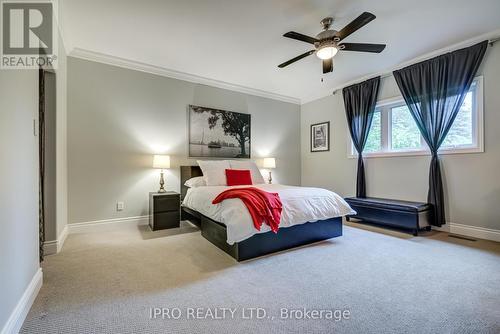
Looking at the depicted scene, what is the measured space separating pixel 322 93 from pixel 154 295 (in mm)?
4998

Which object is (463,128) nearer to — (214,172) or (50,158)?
(214,172)

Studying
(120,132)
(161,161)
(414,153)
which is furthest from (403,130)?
(120,132)

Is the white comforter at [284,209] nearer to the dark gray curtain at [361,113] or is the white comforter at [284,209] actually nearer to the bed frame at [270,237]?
the bed frame at [270,237]

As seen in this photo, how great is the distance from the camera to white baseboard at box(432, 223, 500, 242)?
3030 millimetres

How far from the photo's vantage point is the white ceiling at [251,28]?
2.48 meters

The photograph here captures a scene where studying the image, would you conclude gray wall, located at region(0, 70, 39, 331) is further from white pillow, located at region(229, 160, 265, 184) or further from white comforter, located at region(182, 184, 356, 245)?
white pillow, located at region(229, 160, 265, 184)

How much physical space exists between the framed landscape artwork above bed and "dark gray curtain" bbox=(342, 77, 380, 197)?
209 cm

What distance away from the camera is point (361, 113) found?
445 cm

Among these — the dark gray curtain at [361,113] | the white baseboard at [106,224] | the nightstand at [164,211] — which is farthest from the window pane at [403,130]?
the white baseboard at [106,224]

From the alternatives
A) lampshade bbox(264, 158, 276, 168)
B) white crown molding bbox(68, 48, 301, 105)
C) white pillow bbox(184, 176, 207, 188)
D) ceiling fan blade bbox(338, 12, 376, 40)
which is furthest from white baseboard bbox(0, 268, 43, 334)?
lampshade bbox(264, 158, 276, 168)

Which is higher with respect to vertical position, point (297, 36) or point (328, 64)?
point (297, 36)

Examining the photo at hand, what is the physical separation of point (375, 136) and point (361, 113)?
507 mm

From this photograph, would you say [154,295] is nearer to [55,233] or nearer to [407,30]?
[55,233]

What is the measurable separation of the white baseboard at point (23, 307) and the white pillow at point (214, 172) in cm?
234
